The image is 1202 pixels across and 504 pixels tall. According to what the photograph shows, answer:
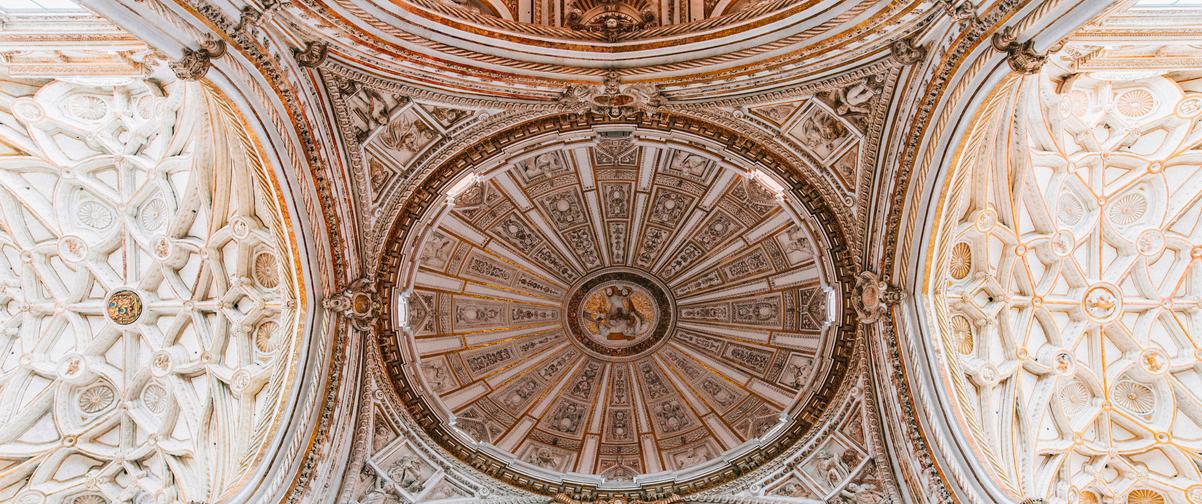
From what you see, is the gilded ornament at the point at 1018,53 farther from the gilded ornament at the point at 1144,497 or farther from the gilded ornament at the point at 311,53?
the gilded ornament at the point at 311,53

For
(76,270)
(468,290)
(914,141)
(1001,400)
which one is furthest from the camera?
(468,290)

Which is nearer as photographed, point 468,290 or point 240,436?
point 240,436

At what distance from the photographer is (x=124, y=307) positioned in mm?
16625

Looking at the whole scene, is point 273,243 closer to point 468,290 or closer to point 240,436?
point 240,436

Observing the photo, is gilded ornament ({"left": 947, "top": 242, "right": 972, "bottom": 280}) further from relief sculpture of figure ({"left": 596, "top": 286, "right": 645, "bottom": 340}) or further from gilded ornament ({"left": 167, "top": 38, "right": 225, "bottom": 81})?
gilded ornament ({"left": 167, "top": 38, "right": 225, "bottom": 81})

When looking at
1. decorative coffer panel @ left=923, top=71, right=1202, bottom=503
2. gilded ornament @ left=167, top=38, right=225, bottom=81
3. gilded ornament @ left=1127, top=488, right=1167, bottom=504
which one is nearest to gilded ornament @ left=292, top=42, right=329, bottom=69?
gilded ornament @ left=167, top=38, right=225, bottom=81

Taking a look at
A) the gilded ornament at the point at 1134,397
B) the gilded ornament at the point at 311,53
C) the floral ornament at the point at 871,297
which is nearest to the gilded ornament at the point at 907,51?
the floral ornament at the point at 871,297

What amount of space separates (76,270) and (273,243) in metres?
5.34

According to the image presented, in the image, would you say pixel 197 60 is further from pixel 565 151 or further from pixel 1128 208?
pixel 1128 208

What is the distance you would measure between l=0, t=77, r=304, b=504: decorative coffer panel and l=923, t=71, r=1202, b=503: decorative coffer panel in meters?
14.9

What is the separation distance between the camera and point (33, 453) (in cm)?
1594

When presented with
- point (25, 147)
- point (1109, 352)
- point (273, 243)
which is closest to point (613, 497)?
point (273, 243)

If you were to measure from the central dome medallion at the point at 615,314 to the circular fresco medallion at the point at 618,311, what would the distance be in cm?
5

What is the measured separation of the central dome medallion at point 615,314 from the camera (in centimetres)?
1903
